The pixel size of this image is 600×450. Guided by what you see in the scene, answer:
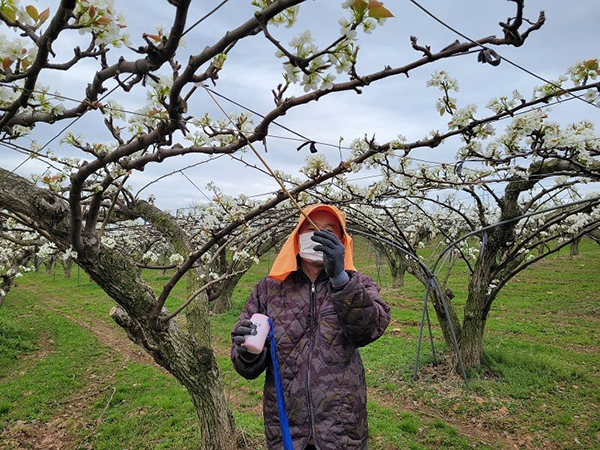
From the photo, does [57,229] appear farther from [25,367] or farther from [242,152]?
[25,367]

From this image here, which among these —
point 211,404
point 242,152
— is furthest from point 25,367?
point 242,152

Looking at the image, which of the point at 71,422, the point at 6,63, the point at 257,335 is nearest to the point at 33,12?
the point at 6,63

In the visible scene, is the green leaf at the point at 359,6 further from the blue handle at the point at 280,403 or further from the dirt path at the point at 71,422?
the dirt path at the point at 71,422

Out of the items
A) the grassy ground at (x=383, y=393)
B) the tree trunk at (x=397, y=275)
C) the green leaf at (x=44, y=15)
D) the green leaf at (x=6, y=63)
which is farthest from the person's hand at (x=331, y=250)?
the tree trunk at (x=397, y=275)

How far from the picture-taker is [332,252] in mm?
1767

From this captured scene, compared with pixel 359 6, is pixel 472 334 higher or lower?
lower

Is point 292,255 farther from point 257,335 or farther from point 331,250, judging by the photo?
point 257,335

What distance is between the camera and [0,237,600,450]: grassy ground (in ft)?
13.5

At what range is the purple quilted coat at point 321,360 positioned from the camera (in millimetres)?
1814

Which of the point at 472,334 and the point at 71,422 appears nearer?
the point at 71,422

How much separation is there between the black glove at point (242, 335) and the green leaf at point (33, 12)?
153 centimetres

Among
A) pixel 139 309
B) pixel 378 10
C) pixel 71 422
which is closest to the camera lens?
pixel 378 10

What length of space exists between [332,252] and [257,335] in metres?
0.56

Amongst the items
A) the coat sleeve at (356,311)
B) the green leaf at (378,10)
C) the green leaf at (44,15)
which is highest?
the green leaf at (44,15)
